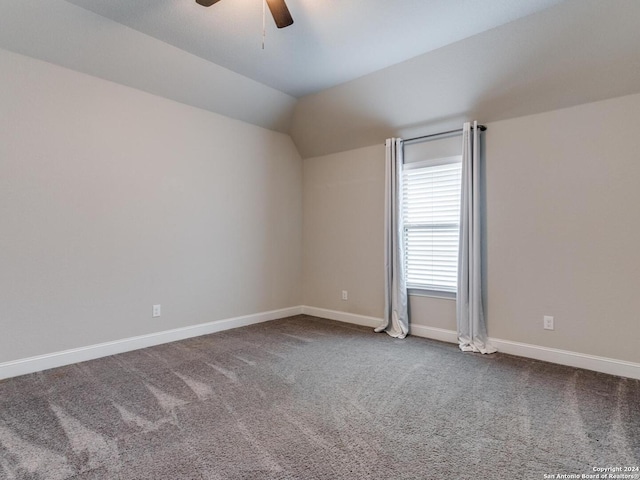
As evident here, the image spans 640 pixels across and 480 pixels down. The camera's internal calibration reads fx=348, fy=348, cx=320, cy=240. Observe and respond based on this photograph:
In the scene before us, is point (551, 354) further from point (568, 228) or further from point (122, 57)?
point (122, 57)

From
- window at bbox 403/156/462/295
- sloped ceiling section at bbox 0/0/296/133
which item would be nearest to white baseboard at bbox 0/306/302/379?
window at bbox 403/156/462/295

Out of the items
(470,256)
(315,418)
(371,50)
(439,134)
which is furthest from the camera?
(439,134)

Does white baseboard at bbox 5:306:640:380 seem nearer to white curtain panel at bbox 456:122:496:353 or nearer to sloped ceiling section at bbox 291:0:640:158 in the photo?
white curtain panel at bbox 456:122:496:353

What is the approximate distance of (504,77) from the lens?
10.6 ft

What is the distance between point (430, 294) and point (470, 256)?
28.3 inches

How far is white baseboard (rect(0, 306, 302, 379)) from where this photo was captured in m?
2.92

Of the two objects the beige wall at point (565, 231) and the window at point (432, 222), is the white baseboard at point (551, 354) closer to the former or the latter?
the beige wall at point (565, 231)

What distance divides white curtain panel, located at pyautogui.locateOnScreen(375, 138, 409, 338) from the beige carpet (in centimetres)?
76

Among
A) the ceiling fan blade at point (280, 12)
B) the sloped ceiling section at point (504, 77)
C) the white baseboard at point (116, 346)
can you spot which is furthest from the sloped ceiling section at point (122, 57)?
the white baseboard at point (116, 346)

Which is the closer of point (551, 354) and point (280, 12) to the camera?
point (280, 12)

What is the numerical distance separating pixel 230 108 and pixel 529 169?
343 centimetres

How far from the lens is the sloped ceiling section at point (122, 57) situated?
276 cm

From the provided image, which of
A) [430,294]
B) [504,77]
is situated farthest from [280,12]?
[430,294]

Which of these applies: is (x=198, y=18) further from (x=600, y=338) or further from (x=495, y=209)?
(x=600, y=338)
